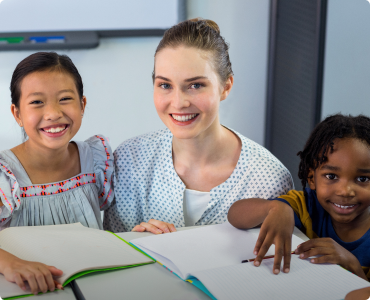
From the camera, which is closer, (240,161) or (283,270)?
(283,270)

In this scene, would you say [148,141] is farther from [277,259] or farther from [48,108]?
[277,259]

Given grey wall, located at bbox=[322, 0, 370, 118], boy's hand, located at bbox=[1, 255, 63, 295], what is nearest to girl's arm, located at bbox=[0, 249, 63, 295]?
boy's hand, located at bbox=[1, 255, 63, 295]

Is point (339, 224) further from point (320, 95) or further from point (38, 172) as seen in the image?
point (320, 95)

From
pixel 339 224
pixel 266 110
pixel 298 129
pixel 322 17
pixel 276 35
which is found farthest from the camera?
pixel 266 110

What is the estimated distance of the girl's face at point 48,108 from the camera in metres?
1.12

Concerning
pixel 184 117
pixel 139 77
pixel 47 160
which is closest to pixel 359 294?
pixel 184 117

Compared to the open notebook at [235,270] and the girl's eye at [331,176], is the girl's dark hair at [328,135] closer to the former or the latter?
the girl's eye at [331,176]

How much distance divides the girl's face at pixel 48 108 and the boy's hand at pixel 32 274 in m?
0.50

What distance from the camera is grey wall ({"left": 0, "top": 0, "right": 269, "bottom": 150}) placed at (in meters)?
2.33

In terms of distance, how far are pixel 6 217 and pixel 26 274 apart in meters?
0.44

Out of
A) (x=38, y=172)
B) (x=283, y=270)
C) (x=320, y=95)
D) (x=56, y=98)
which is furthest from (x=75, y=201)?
(x=320, y=95)

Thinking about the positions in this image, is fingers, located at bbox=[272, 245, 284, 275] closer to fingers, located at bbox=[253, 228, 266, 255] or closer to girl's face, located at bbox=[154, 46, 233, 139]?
fingers, located at bbox=[253, 228, 266, 255]

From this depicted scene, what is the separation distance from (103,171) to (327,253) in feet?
2.38

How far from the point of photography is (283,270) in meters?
0.71
